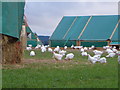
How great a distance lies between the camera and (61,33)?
98.9ft

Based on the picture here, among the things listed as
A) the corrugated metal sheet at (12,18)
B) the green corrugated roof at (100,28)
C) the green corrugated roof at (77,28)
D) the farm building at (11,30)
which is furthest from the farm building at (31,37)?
the corrugated metal sheet at (12,18)

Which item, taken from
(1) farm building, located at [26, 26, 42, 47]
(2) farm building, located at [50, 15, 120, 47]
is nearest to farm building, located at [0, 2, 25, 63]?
(2) farm building, located at [50, 15, 120, 47]

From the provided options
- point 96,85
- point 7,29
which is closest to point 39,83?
point 96,85

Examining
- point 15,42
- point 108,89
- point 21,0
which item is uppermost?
point 21,0

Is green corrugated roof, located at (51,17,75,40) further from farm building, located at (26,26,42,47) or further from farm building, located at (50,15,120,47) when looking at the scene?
farm building, located at (26,26,42,47)

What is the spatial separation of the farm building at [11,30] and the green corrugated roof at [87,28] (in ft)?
60.5

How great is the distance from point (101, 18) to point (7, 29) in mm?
22577

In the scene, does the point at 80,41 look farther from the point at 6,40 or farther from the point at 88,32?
the point at 6,40

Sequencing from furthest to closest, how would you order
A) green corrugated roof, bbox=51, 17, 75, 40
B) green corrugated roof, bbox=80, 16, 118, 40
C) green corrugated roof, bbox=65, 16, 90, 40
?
1. green corrugated roof, bbox=51, 17, 75, 40
2. green corrugated roof, bbox=65, 16, 90, 40
3. green corrugated roof, bbox=80, 16, 118, 40

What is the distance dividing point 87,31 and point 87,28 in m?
0.52

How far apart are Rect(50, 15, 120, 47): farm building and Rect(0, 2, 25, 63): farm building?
18.0 metres

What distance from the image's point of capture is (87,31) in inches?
1120

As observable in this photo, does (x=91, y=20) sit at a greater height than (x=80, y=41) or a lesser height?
greater

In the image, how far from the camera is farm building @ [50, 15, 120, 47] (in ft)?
88.6
